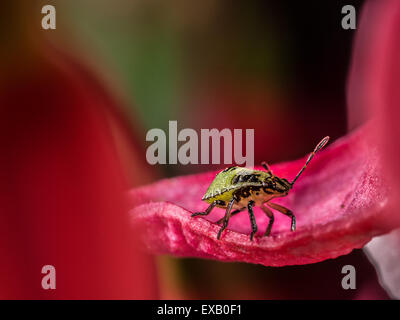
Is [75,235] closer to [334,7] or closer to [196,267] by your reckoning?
[196,267]

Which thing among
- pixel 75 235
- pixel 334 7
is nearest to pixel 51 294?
pixel 75 235

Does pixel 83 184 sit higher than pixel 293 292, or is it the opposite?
pixel 83 184

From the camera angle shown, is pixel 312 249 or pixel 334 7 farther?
pixel 334 7
